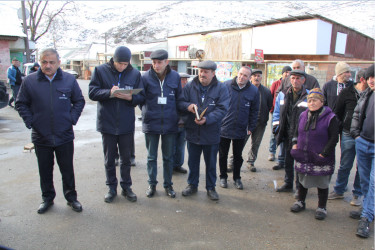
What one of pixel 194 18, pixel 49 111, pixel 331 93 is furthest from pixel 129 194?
pixel 194 18

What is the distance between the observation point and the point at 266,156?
21.3ft

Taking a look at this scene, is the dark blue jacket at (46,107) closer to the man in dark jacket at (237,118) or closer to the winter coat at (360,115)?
the man in dark jacket at (237,118)

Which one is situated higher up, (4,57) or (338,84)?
(4,57)

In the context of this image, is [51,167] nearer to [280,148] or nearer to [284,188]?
[284,188]

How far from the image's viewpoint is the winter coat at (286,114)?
4.29 meters

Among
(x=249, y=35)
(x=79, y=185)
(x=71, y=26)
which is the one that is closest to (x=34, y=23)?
(x=249, y=35)

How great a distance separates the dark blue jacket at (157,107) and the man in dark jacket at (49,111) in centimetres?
94

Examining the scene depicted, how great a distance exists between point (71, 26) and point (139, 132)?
3214 inches

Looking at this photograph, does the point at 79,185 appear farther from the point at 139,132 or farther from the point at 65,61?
the point at 65,61

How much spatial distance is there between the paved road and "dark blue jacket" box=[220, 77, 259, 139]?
0.95m

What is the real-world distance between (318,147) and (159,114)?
7.21ft

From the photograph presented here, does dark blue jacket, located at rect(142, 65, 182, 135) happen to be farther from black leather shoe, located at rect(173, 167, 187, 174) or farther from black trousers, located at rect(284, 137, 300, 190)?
black trousers, located at rect(284, 137, 300, 190)

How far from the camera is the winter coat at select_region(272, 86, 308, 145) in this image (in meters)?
4.29

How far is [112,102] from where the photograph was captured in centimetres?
390
